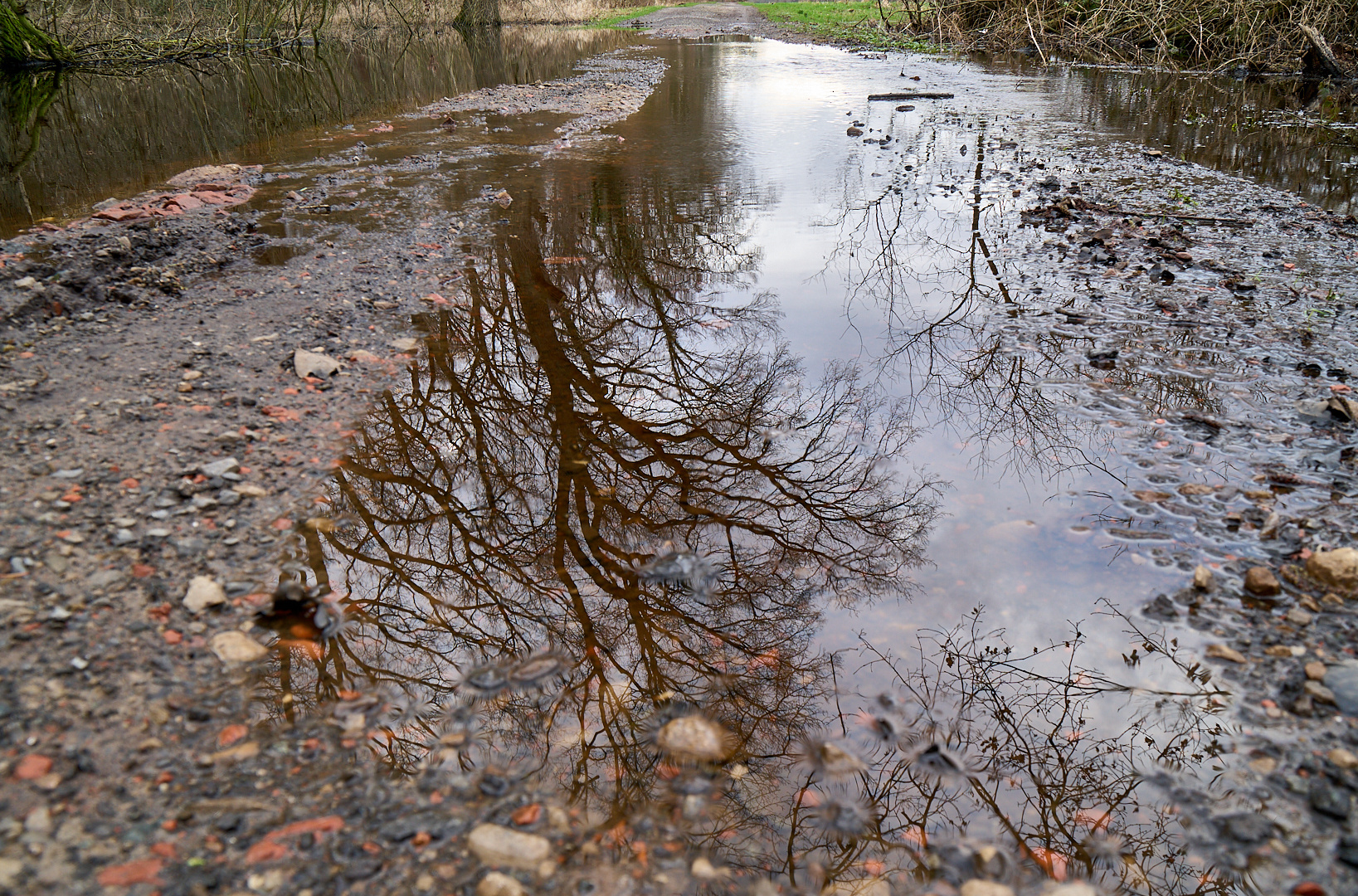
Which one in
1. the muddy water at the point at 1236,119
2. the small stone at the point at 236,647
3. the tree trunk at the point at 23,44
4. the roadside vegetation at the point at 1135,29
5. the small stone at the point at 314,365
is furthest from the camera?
the tree trunk at the point at 23,44

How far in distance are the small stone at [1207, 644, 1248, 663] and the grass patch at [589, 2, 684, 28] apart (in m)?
36.7

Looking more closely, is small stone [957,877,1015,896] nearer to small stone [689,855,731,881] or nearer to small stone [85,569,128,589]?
small stone [689,855,731,881]

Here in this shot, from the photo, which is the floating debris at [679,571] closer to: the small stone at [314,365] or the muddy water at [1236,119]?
the small stone at [314,365]

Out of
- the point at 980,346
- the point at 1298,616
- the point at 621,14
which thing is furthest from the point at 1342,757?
the point at 621,14

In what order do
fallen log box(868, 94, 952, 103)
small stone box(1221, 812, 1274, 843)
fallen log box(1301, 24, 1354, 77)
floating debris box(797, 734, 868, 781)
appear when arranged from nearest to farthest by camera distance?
small stone box(1221, 812, 1274, 843)
floating debris box(797, 734, 868, 781)
fallen log box(868, 94, 952, 103)
fallen log box(1301, 24, 1354, 77)

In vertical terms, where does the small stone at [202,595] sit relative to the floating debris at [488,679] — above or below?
above

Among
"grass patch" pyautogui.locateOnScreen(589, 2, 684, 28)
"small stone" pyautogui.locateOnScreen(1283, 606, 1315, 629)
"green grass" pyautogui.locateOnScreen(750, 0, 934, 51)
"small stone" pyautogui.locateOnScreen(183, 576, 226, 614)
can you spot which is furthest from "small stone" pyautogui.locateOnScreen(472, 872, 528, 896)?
"grass patch" pyautogui.locateOnScreen(589, 2, 684, 28)

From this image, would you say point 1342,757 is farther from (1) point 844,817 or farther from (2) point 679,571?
(2) point 679,571

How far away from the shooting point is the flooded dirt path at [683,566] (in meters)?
1.75

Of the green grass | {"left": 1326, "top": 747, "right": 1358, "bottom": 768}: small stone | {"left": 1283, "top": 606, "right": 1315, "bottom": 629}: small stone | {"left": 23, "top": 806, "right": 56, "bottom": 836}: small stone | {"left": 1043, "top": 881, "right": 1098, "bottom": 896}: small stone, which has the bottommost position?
{"left": 1043, "top": 881, "right": 1098, "bottom": 896}: small stone

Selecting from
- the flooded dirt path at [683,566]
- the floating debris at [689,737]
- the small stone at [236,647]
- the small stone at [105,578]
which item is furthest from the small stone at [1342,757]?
the small stone at [105,578]

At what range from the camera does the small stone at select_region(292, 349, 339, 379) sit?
372 cm

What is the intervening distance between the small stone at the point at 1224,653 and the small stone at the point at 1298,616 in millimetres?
231

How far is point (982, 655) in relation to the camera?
2291mm
